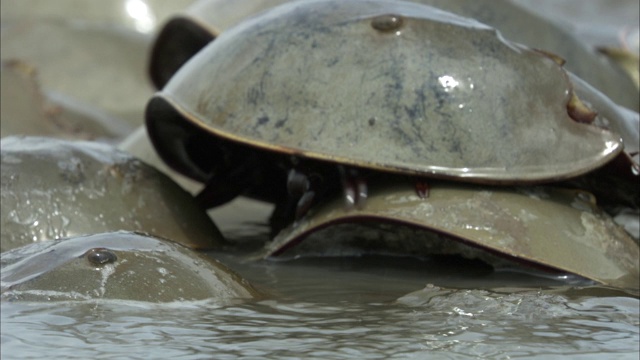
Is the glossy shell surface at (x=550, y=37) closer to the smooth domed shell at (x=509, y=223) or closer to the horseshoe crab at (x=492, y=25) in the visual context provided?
the horseshoe crab at (x=492, y=25)

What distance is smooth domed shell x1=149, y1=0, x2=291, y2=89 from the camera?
6137 mm

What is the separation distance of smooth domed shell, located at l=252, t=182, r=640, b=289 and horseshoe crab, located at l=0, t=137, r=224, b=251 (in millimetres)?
406

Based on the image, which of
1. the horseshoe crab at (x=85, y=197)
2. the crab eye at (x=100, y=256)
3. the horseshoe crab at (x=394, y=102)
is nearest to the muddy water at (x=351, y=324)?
the crab eye at (x=100, y=256)

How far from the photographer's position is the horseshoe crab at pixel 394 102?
3.51m

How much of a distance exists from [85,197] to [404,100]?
99cm

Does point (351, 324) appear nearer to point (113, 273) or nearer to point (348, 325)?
point (348, 325)

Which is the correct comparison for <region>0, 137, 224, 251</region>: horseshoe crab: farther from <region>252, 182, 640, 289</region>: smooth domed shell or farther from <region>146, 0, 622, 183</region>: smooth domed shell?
<region>252, 182, 640, 289</region>: smooth domed shell

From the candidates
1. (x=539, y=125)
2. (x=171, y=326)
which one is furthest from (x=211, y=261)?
(x=539, y=125)

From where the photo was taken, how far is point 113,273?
2.76 metres

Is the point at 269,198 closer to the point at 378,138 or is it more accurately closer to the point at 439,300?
the point at 378,138

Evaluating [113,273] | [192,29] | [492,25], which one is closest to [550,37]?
[492,25]

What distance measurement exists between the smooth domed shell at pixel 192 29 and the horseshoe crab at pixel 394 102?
2.27 m

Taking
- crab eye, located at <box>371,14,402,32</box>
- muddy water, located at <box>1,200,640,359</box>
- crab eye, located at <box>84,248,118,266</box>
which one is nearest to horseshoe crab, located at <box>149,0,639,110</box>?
crab eye, located at <box>371,14,402,32</box>

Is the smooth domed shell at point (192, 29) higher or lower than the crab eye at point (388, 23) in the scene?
higher
